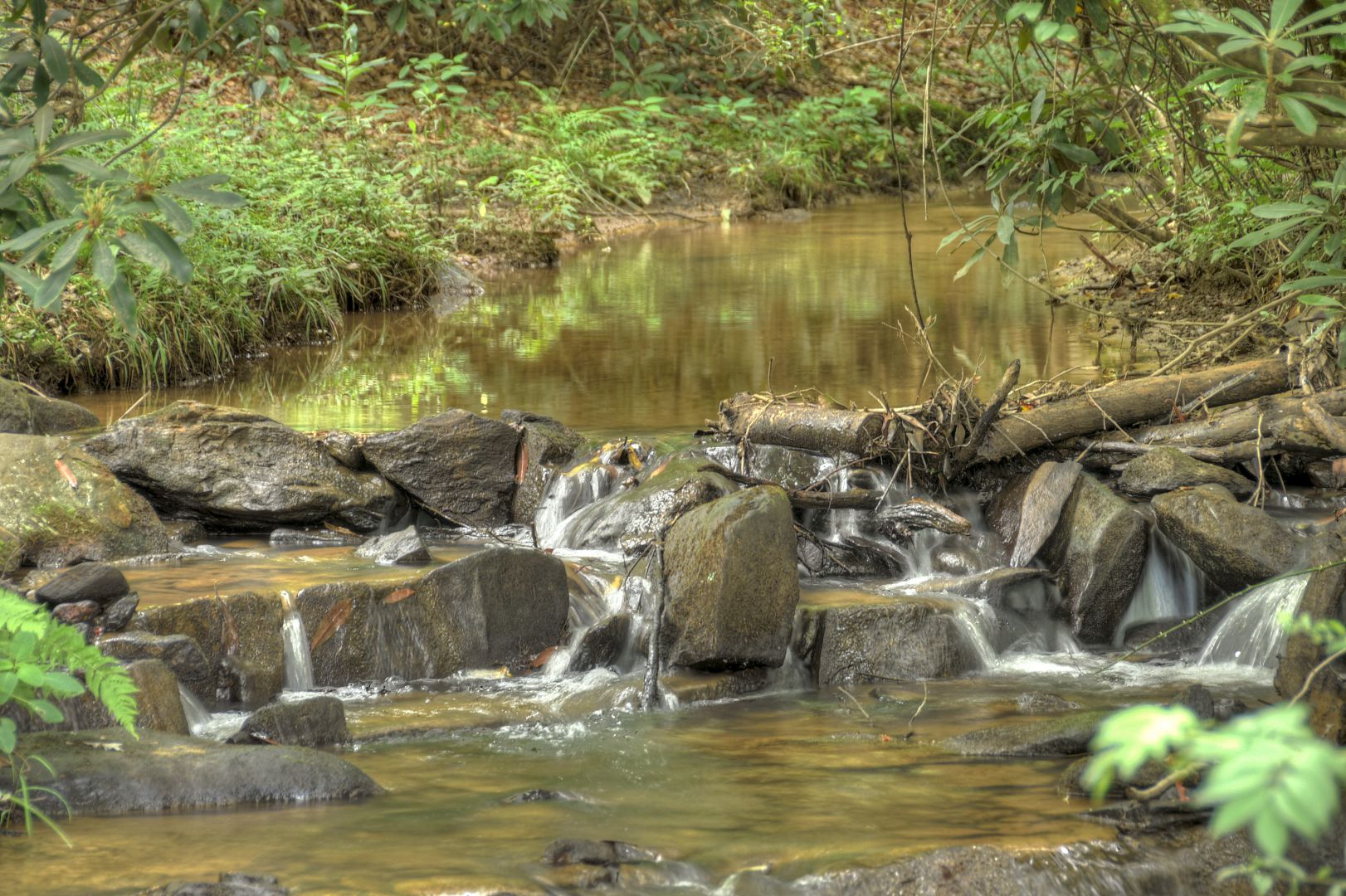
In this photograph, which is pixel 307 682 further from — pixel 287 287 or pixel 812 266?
pixel 812 266

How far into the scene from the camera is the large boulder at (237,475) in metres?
6.39

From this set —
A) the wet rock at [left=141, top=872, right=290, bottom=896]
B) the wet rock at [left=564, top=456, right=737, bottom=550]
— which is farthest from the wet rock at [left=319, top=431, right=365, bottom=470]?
the wet rock at [left=141, top=872, right=290, bottom=896]

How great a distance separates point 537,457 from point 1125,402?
9.26 ft

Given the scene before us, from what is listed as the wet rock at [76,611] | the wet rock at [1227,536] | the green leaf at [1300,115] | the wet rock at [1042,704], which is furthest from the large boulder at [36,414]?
the green leaf at [1300,115]

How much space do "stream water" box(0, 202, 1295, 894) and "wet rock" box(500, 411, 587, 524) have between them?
5.4 inches

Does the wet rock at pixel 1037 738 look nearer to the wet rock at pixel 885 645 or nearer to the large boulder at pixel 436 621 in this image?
the wet rock at pixel 885 645

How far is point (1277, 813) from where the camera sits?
133 centimetres

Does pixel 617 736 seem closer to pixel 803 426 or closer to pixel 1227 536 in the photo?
pixel 803 426

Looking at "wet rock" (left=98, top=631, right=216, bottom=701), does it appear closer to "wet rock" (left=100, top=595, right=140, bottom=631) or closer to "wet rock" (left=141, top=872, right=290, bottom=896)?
"wet rock" (left=100, top=595, right=140, bottom=631)

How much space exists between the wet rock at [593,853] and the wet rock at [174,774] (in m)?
0.74

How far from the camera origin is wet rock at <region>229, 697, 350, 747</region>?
4180mm

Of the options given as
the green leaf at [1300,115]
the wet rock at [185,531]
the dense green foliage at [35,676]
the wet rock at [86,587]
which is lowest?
the wet rock at [185,531]

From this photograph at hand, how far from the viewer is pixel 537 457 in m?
6.86

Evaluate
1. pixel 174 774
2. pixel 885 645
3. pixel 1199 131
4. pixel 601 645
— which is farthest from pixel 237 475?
pixel 1199 131
